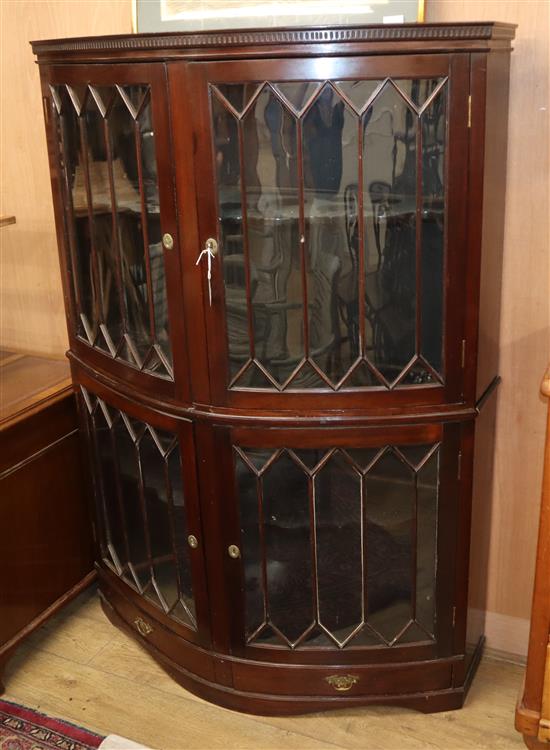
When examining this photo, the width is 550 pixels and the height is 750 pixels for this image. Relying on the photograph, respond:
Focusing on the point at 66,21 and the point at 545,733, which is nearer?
the point at 545,733

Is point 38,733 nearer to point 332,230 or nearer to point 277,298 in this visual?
point 277,298

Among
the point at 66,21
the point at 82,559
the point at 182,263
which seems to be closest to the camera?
the point at 182,263

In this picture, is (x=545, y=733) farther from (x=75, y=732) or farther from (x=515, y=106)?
(x=515, y=106)

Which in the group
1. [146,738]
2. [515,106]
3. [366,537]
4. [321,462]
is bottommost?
[146,738]

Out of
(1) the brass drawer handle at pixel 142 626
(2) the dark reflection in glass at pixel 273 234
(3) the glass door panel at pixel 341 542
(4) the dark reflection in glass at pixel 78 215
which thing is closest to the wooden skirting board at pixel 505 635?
(3) the glass door panel at pixel 341 542

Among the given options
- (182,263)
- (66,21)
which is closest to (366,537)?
(182,263)

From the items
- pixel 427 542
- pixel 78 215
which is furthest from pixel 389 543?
pixel 78 215

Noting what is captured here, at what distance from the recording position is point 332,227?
1519 mm

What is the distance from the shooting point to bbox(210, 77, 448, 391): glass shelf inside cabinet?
1.45 m

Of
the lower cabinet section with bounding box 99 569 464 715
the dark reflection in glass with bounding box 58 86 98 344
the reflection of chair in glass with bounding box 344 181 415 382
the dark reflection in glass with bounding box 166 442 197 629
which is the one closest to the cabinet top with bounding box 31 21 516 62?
the reflection of chair in glass with bounding box 344 181 415 382

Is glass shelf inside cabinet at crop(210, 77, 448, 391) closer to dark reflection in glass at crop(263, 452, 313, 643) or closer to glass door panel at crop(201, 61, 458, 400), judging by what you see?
glass door panel at crop(201, 61, 458, 400)

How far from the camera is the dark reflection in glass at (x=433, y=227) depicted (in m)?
1.44

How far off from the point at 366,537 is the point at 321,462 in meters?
0.19

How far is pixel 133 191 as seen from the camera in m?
1.65
